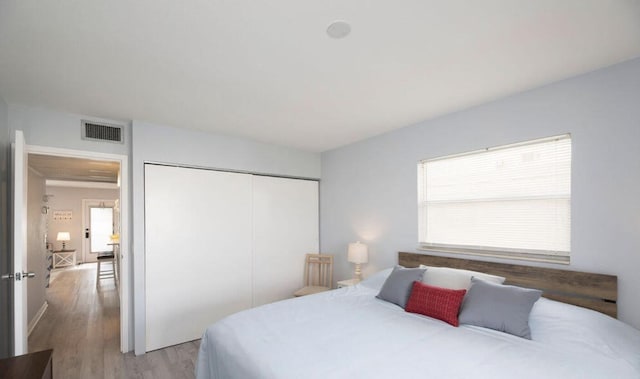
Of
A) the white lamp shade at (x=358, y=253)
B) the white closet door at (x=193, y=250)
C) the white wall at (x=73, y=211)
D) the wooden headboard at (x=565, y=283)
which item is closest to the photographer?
the wooden headboard at (x=565, y=283)

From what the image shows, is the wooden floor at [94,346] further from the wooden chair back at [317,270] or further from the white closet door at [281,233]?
the wooden chair back at [317,270]

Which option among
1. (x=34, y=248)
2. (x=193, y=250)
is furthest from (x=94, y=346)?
(x=34, y=248)

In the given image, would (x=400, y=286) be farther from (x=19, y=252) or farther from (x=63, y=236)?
(x=63, y=236)

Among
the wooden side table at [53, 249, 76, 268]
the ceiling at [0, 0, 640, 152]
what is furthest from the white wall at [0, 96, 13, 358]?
the wooden side table at [53, 249, 76, 268]

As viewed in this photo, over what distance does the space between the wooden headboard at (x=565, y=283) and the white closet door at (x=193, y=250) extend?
8.75 feet

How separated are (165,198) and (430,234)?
296 centimetres

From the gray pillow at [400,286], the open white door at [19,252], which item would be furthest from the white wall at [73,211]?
the gray pillow at [400,286]

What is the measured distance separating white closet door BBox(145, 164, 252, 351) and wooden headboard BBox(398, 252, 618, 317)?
8.75ft

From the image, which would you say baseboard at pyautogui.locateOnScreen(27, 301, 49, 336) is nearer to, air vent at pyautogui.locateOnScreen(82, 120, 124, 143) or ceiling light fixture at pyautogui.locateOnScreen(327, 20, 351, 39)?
air vent at pyautogui.locateOnScreen(82, 120, 124, 143)

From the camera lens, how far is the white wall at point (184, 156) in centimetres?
323

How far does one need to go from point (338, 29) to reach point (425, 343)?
1.92 meters

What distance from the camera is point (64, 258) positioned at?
8586mm

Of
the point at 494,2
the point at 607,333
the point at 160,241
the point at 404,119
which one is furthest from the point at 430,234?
the point at 160,241

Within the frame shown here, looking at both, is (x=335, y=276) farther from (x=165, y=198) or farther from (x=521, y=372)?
(x=521, y=372)
